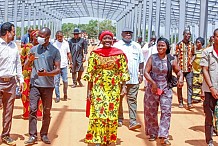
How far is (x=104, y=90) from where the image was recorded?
5156 mm

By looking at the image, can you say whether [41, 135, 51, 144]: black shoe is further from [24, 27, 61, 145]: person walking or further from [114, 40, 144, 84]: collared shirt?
[114, 40, 144, 84]: collared shirt

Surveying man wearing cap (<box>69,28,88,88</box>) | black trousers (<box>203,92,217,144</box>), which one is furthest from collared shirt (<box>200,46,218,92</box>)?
man wearing cap (<box>69,28,88,88</box>)

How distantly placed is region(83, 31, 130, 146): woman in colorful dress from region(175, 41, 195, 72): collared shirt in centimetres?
387

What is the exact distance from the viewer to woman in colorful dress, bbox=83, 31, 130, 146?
5.13m

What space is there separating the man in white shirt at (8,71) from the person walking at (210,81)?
2515 mm

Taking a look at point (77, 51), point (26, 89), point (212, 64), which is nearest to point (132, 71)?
point (212, 64)

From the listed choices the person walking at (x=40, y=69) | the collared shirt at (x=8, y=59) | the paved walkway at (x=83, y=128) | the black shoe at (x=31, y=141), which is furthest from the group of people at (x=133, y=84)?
the collared shirt at (x=8, y=59)

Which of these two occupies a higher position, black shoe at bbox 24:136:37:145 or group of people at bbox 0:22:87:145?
group of people at bbox 0:22:87:145

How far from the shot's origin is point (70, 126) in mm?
6766

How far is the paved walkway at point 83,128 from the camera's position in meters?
5.82

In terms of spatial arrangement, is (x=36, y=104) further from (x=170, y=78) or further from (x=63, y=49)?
(x=63, y=49)

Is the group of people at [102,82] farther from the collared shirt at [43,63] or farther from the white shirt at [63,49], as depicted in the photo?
the white shirt at [63,49]

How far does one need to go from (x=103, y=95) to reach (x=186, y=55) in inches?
165

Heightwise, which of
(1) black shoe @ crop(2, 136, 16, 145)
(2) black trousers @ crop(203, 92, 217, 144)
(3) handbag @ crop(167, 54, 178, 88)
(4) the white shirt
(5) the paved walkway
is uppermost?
(4) the white shirt
